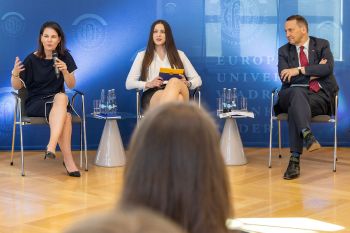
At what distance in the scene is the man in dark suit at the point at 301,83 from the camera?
5102 mm

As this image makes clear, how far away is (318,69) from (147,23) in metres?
2.01

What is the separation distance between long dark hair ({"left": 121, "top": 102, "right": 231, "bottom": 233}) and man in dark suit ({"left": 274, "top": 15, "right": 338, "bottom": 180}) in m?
4.20

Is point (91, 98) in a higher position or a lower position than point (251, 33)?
lower

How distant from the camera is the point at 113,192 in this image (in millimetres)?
4590

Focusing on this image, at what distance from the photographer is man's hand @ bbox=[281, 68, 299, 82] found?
5297 millimetres

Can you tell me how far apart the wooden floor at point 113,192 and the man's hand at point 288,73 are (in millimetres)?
787

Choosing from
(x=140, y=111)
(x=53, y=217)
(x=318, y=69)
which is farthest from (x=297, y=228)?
(x=140, y=111)

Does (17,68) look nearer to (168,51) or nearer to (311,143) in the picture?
(168,51)

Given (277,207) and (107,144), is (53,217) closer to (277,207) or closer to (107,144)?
(277,207)

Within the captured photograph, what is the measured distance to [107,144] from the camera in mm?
5695

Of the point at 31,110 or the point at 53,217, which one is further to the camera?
the point at 31,110

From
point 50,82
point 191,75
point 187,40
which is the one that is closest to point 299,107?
point 191,75

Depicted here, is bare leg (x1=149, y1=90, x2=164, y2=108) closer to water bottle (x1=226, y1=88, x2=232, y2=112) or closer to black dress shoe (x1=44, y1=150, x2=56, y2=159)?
water bottle (x1=226, y1=88, x2=232, y2=112)

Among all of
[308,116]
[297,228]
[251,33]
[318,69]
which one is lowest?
[297,228]
